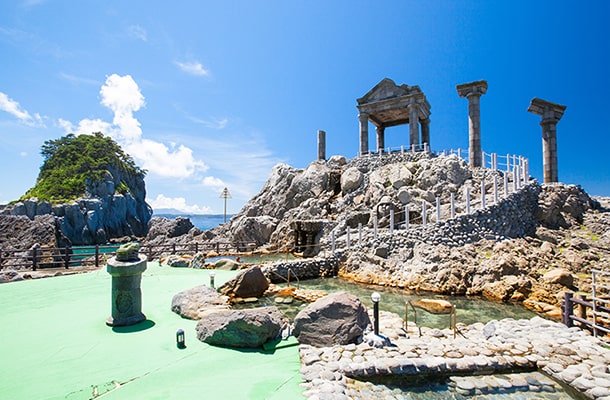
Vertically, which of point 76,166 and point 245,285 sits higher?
point 76,166

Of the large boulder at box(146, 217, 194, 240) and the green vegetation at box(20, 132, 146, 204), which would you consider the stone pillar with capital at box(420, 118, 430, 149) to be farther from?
the green vegetation at box(20, 132, 146, 204)

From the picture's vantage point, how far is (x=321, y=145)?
123ft

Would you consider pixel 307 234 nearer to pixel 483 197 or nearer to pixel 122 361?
pixel 483 197

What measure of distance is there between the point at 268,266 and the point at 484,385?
43.0ft

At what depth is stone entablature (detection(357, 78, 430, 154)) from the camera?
30.4 metres

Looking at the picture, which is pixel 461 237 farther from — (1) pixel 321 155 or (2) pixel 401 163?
(1) pixel 321 155

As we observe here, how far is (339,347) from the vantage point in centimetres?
654

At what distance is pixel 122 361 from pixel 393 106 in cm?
3161

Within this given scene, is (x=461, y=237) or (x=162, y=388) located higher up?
(x=461, y=237)

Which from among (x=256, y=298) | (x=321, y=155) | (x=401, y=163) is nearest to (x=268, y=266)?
(x=256, y=298)

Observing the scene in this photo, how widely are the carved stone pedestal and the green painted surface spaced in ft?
0.76

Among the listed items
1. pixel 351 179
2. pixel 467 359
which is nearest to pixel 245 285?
pixel 467 359

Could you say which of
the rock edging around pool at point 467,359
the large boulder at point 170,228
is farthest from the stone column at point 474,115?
the large boulder at point 170,228

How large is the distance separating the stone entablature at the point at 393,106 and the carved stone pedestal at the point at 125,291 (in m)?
28.3
